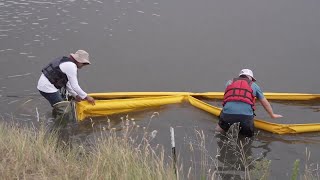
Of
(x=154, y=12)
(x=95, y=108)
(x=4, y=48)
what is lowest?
(x=95, y=108)

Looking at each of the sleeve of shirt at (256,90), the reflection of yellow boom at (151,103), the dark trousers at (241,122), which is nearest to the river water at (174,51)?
the reflection of yellow boom at (151,103)

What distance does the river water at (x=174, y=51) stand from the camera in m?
8.75

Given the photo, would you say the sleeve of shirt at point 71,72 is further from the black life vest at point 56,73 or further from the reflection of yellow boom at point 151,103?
the reflection of yellow boom at point 151,103

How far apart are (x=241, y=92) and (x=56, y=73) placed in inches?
136

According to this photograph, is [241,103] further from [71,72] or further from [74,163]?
[74,163]

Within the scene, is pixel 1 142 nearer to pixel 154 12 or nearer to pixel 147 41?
pixel 147 41

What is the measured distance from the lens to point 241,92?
7.48 metres

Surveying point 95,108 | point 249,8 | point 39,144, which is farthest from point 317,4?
point 39,144

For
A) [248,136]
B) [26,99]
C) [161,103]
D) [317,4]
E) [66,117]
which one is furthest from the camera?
[317,4]

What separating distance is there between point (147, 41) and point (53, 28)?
3.29m

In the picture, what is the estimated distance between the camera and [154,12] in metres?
15.2

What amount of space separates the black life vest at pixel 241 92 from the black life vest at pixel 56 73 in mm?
2990

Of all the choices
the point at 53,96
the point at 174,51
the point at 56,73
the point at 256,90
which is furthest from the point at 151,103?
the point at 174,51

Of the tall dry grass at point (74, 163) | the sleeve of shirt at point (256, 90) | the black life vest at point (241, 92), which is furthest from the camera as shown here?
the sleeve of shirt at point (256, 90)
